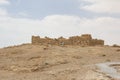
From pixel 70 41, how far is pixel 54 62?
31.1 feet

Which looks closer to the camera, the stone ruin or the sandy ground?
the sandy ground

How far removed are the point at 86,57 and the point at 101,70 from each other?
828cm

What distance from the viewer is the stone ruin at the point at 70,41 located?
118 ft

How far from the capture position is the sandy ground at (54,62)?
71.1ft

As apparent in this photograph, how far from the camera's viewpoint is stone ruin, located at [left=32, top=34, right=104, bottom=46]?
118ft

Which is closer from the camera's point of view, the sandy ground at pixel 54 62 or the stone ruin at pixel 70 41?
the sandy ground at pixel 54 62

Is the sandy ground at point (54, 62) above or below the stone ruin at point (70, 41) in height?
below

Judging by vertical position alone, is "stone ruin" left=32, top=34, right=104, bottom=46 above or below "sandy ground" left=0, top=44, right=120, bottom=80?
above

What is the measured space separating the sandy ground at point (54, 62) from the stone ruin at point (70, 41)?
6.16 ft

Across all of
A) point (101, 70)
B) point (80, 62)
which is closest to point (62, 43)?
point (80, 62)

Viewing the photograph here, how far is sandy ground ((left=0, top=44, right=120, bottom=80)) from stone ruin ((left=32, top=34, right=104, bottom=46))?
1.88 metres

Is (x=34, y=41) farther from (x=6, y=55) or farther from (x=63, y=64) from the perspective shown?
(x=63, y=64)

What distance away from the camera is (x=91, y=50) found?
32281mm

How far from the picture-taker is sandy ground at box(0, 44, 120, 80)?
2166cm
